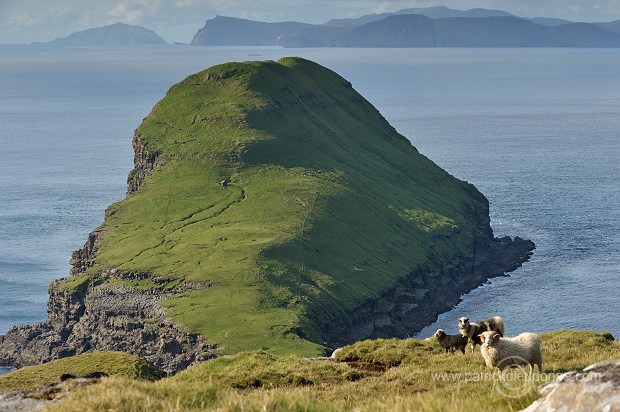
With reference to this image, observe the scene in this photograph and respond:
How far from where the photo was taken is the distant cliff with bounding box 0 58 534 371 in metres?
129

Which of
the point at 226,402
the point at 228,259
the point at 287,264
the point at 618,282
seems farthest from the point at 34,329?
the point at 226,402

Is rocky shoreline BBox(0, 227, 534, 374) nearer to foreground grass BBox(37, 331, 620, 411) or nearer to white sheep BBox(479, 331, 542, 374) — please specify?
foreground grass BBox(37, 331, 620, 411)

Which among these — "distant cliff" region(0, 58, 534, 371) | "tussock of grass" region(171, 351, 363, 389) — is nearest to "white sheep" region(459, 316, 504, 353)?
"tussock of grass" region(171, 351, 363, 389)

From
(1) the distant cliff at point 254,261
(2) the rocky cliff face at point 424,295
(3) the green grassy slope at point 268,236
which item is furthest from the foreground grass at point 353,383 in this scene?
(2) the rocky cliff face at point 424,295

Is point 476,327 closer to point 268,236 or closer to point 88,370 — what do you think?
point 88,370

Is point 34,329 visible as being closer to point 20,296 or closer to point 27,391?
point 20,296

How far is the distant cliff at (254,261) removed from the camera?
424 feet

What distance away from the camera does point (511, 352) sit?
101ft

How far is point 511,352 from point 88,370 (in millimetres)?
24347

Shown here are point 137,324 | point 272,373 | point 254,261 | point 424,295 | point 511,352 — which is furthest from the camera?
point 424,295

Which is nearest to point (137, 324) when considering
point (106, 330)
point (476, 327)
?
point (106, 330)

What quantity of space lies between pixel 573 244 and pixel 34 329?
110164 mm

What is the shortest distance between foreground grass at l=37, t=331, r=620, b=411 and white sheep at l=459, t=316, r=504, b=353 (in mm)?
1356

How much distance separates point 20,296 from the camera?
16338 centimetres
